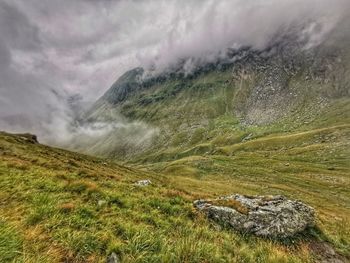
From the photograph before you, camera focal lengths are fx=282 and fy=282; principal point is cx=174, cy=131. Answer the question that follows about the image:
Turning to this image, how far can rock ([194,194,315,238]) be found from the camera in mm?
13078

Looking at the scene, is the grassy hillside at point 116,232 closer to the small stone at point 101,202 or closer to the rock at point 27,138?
the small stone at point 101,202

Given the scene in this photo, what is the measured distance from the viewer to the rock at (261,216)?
13.1 m

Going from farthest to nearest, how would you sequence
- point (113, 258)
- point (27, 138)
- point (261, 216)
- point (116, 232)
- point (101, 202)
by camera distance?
point (27, 138) → point (261, 216) → point (101, 202) → point (116, 232) → point (113, 258)

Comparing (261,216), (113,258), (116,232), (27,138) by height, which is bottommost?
(113,258)

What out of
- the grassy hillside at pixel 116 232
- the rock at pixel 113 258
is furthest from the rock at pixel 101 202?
the rock at pixel 113 258

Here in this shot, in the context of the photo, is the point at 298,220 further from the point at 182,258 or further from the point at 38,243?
the point at 38,243

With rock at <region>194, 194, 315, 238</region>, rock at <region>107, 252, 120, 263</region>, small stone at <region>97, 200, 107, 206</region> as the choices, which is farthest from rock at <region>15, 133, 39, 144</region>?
rock at <region>107, 252, 120, 263</region>

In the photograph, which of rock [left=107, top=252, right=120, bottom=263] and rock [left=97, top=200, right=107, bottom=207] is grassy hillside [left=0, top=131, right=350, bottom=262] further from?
rock [left=107, top=252, right=120, bottom=263]

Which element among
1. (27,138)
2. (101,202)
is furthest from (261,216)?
(27,138)

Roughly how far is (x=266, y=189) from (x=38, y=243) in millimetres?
83786

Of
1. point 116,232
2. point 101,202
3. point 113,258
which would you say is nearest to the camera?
point 113,258

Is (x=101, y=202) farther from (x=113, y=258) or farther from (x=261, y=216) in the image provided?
(x=261, y=216)

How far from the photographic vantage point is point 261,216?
1374 cm

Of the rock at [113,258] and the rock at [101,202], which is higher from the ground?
the rock at [101,202]
